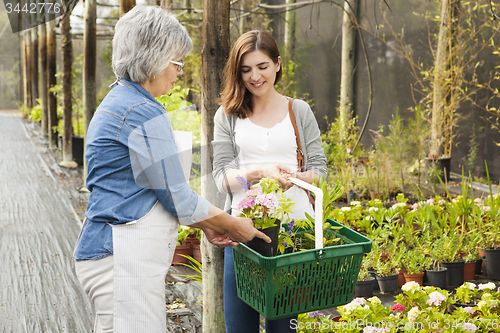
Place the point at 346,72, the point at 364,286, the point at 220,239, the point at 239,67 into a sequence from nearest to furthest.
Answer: the point at 220,239
the point at 239,67
the point at 364,286
the point at 346,72

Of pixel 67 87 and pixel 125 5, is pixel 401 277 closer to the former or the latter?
pixel 125 5

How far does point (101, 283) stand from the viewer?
1.30 meters

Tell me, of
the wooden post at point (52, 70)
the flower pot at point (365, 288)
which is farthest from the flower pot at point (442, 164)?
the wooden post at point (52, 70)

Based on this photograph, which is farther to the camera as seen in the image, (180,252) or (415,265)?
(180,252)

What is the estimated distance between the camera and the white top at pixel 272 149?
5.60 ft

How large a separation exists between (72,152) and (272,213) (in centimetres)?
720

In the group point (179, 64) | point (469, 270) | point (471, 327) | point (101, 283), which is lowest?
point (469, 270)

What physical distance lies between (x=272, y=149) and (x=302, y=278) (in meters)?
0.57

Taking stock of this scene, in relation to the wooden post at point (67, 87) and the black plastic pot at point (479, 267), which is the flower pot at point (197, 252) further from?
the wooden post at point (67, 87)

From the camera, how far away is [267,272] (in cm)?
125

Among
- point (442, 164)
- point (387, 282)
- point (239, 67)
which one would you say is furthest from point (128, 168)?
point (442, 164)

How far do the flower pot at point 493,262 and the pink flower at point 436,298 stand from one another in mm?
1136

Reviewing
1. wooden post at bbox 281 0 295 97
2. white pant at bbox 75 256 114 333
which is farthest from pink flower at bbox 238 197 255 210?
wooden post at bbox 281 0 295 97

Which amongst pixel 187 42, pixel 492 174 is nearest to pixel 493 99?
pixel 492 174
